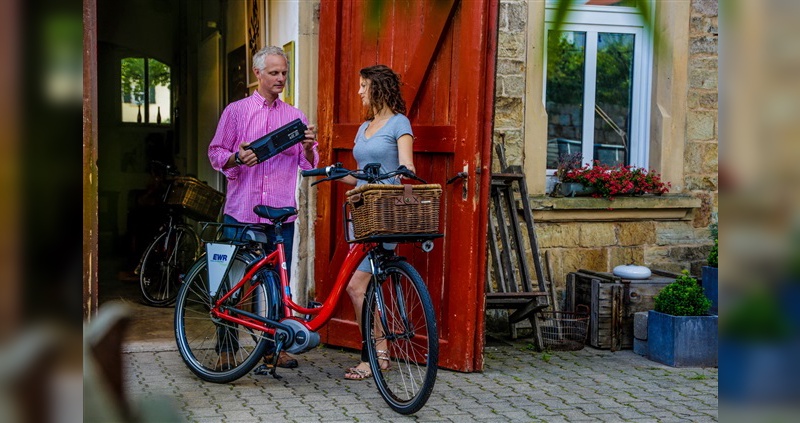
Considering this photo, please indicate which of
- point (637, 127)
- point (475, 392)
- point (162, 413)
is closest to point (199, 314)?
point (475, 392)

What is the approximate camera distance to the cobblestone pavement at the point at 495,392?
4.88 meters

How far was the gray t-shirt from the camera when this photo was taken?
17.7 ft

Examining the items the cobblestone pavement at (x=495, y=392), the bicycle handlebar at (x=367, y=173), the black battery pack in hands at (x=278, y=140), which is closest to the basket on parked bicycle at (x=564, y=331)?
the cobblestone pavement at (x=495, y=392)

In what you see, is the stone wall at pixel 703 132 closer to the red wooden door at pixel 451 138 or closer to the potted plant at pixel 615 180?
the potted plant at pixel 615 180

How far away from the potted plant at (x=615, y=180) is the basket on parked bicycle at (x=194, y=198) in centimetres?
277

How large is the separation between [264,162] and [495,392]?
174cm

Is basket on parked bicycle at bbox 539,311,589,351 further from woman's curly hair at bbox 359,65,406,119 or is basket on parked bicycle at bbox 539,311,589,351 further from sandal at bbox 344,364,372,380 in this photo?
woman's curly hair at bbox 359,65,406,119

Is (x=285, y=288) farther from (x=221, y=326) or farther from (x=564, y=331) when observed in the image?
(x=564, y=331)

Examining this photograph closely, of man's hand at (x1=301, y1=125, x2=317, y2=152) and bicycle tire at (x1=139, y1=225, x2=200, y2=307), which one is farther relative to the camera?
bicycle tire at (x1=139, y1=225, x2=200, y2=307)

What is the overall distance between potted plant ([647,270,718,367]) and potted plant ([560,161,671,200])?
118 centimetres

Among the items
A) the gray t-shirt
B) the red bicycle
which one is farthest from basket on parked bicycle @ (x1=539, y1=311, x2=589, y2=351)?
the gray t-shirt
